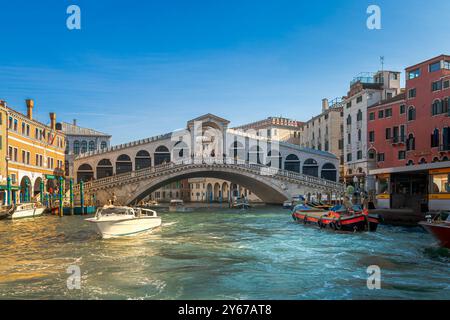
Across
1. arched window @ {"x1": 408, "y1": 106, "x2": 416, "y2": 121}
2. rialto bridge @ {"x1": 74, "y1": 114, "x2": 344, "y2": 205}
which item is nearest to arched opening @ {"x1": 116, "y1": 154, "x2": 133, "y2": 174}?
rialto bridge @ {"x1": 74, "y1": 114, "x2": 344, "y2": 205}

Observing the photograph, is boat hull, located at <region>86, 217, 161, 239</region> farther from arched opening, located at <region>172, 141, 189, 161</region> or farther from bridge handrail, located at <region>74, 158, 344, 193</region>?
arched opening, located at <region>172, 141, 189, 161</region>

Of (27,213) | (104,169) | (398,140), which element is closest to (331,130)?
(398,140)

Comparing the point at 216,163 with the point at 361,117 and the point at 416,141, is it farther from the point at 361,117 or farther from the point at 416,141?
the point at 416,141

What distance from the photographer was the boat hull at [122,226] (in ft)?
51.6

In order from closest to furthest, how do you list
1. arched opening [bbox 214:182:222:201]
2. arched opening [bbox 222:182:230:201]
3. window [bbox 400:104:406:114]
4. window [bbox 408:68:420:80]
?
1. window [bbox 408:68:420:80]
2. window [bbox 400:104:406:114]
3. arched opening [bbox 214:182:222:201]
4. arched opening [bbox 222:182:230:201]

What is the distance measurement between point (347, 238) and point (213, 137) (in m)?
31.6

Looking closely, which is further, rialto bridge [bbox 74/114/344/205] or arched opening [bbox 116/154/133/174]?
arched opening [bbox 116/154/133/174]

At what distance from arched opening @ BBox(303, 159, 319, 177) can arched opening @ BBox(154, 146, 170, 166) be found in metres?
14.9

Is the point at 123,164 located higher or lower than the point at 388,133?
lower

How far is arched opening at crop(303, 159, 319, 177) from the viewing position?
4478cm

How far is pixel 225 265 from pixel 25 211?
1988 cm

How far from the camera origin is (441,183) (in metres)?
17.9

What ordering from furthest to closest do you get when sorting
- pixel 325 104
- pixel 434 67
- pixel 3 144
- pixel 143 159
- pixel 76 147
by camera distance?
1. pixel 325 104
2. pixel 76 147
3. pixel 143 159
4. pixel 434 67
5. pixel 3 144
